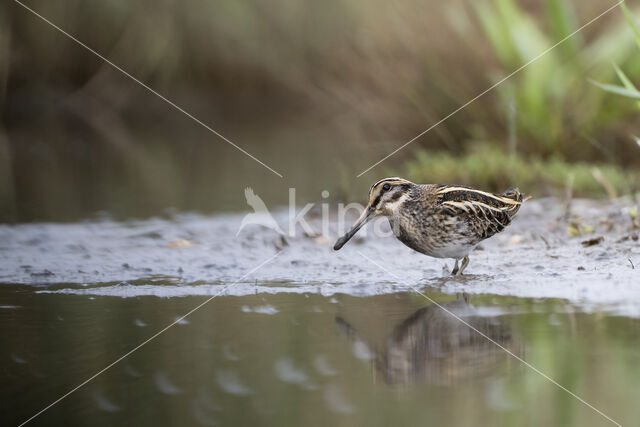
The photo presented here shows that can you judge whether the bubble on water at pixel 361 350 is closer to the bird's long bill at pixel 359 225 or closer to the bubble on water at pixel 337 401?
the bubble on water at pixel 337 401

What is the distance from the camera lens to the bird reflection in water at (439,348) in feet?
15.3

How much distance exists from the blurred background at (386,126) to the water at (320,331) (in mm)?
1853

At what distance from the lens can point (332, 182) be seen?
40.7 ft

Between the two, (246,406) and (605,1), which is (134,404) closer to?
(246,406)

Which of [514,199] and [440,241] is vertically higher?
[514,199]

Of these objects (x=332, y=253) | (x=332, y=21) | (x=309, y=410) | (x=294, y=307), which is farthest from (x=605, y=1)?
(x=332, y=21)

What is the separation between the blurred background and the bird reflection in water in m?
2.76

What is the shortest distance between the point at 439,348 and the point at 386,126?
8.00 meters

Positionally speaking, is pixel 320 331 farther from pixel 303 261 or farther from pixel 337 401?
pixel 303 261

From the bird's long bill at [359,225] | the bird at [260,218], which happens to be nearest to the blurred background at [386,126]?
the bird at [260,218]

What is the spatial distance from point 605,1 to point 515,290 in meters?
6.62

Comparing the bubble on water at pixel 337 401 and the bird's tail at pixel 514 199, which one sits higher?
the bird's tail at pixel 514 199

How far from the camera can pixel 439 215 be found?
6.72 meters

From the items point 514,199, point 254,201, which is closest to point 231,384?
point 514,199
